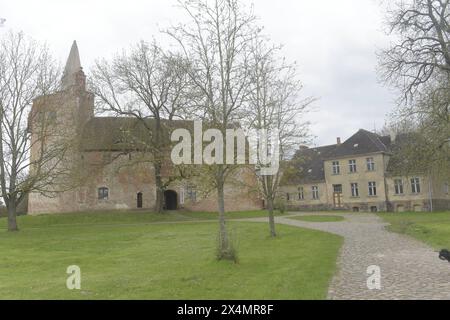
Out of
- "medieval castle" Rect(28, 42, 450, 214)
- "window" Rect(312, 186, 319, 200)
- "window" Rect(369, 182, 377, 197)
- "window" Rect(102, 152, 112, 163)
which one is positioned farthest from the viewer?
"window" Rect(312, 186, 319, 200)

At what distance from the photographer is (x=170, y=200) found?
2040 inches

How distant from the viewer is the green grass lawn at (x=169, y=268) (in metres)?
9.64

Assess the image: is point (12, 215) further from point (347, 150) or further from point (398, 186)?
point (398, 186)

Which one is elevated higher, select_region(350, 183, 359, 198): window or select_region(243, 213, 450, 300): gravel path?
select_region(350, 183, 359, 198): window

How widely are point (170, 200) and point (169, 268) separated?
1532 inches

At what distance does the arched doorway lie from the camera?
2026 inches

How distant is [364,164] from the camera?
51938mm

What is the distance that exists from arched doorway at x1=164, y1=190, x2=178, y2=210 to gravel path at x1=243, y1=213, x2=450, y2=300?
113 feet

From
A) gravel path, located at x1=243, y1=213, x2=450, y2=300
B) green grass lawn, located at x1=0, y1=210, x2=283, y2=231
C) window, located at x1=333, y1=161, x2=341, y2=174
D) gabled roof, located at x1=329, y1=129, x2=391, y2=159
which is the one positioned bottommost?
gravel path, located at x1=243, y1=213, x2=450, y2=300

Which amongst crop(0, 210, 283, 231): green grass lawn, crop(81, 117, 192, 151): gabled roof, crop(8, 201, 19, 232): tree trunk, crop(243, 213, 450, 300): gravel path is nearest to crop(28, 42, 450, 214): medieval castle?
crop(81, 117, 192, 151): gabled roof

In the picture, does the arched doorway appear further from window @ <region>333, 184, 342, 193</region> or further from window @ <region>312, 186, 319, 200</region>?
window @ <region>333, 184, 342, 193</region>

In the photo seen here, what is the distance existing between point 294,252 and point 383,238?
265 inches
